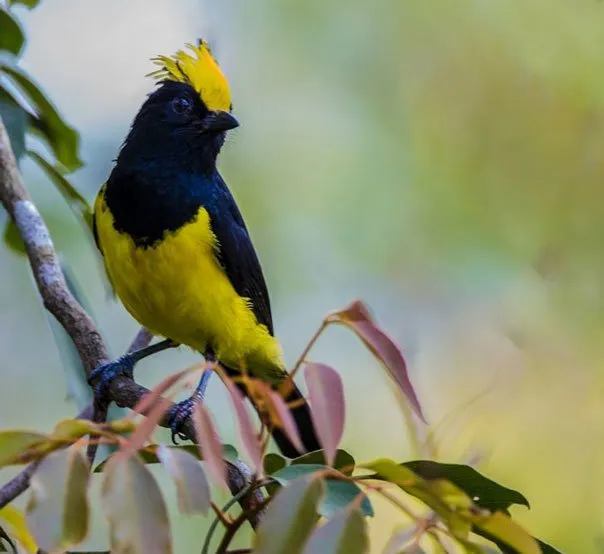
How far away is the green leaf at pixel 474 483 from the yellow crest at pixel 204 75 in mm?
1061

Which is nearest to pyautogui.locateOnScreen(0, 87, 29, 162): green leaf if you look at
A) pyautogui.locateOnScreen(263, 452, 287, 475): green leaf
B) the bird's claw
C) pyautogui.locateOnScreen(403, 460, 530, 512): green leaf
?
the bird's claw

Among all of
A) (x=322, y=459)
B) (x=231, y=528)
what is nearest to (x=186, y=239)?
(x=322, y=459)

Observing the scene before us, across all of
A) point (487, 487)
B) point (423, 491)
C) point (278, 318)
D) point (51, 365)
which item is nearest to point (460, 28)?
point (278, 318)

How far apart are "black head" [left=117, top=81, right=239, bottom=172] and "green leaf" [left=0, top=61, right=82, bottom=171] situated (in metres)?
0.11

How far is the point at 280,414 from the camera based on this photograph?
0.66m

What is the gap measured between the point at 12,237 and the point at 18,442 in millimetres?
1104

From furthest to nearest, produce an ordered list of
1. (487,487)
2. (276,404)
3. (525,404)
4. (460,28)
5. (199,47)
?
(460,28), (525,404), (199,47), (487,487), (276,404)

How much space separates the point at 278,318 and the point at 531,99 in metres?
0.97

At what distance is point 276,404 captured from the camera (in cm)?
67

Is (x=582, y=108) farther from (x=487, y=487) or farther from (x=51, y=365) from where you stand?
(x=487, y=487)

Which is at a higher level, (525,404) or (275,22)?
(275,22)

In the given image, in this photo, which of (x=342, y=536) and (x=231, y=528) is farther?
(x=231, y=528)

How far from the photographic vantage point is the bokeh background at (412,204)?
2.62 metres

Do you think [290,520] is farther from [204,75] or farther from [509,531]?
[204,75]
